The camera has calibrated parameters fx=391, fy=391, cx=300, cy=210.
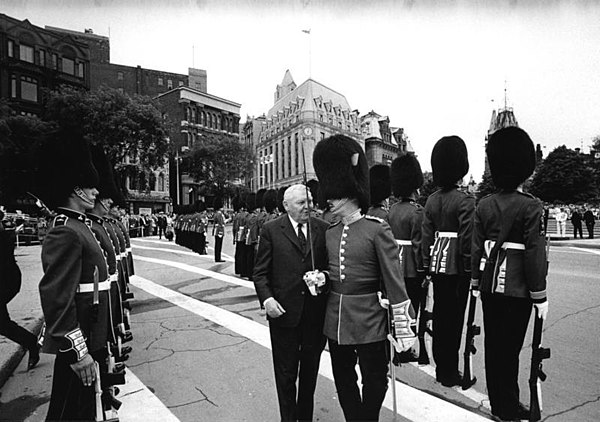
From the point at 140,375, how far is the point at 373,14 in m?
4.48

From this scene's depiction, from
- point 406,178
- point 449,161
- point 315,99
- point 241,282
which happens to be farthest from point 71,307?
point 315,99

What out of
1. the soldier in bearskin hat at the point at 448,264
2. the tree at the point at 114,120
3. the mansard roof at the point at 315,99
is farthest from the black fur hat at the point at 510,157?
the mansard roof at the point at 315,99

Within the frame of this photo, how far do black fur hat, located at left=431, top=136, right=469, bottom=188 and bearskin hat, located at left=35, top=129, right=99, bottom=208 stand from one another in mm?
3634

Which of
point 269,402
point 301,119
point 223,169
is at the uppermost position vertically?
point 301,119

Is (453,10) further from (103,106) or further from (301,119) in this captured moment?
(301,119)

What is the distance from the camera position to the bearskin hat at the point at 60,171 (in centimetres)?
304

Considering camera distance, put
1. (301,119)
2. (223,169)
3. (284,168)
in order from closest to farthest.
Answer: (223,169)
(301,119)
(284,168)

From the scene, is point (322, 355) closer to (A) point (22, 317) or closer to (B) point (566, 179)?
(A) point (22, 317)

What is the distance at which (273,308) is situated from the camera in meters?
3.01

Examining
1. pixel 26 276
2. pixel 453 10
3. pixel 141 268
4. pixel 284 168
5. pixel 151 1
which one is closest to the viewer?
pixel 151 1

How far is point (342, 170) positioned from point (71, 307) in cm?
213

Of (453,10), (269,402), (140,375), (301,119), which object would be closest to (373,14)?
(453,10)

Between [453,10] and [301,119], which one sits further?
[301,119]

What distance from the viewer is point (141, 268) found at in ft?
40.5
